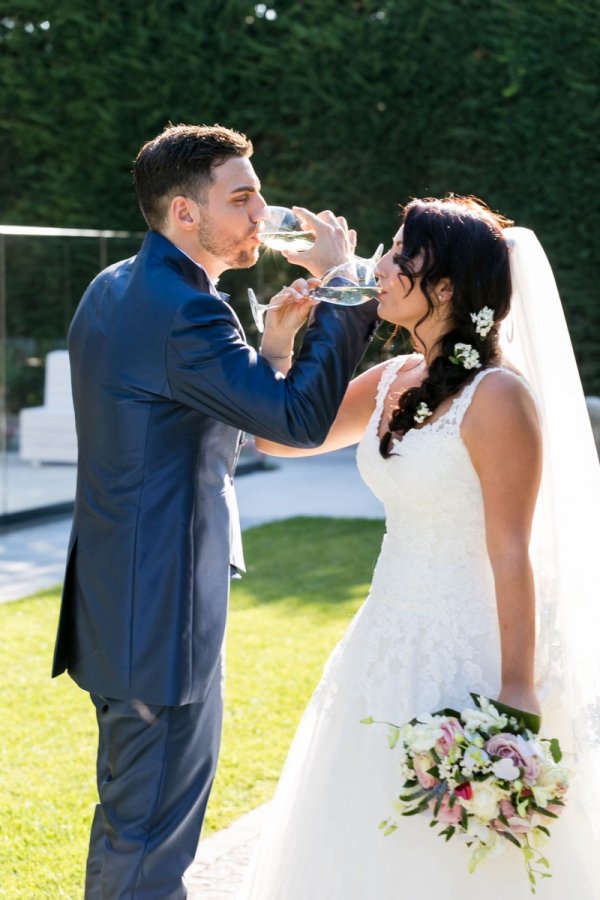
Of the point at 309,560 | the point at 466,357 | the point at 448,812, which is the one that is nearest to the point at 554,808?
the point at 448,812

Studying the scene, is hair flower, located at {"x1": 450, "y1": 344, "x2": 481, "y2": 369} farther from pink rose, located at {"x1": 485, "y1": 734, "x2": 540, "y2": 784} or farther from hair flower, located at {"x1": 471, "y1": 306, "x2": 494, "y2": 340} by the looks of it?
pink rose, located at {"x1": 485, "y1": 734, "x2": 540, "y2": 784}

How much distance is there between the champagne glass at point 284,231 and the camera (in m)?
2.72

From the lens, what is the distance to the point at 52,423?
1048cm

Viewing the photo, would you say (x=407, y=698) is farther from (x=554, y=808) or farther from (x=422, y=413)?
(x=422, y=413)

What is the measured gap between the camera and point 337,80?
13.7m

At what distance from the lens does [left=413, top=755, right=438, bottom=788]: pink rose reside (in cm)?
245

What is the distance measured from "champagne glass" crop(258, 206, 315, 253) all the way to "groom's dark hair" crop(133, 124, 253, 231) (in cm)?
15

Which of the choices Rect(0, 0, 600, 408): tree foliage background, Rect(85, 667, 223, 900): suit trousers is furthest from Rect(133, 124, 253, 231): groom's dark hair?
Rect(0, 0, 600, 408): tree foliage background

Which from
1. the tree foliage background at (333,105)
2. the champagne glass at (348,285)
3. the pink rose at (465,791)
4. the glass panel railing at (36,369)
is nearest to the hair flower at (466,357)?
the champagne glass at (348,285)

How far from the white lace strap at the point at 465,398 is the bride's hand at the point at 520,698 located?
0.56 meters

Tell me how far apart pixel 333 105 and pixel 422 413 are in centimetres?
1152

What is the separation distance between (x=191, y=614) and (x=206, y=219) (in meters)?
0.86

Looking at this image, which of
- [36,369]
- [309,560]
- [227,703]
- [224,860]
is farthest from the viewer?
[36,369]

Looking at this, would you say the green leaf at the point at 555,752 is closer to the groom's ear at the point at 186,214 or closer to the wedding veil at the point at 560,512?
the wedding veil at the point at 560,512
